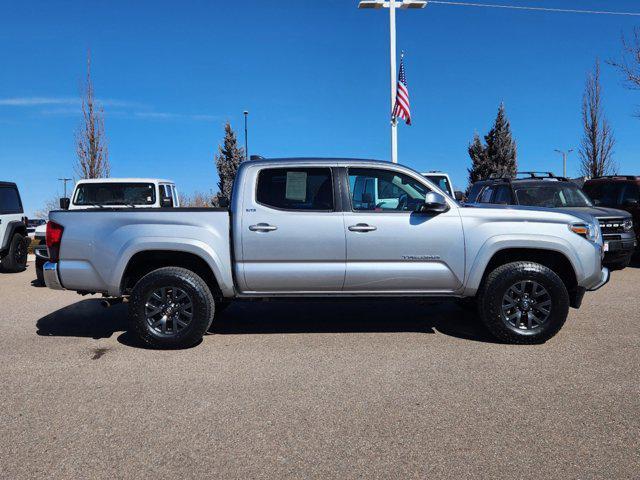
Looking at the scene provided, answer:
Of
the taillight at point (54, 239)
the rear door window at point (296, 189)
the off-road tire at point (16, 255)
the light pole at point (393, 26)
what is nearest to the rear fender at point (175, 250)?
the taillight at point (54, 239)

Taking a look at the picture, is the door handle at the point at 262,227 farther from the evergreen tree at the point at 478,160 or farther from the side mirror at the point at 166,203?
the evergreen tree at the point at 478,160

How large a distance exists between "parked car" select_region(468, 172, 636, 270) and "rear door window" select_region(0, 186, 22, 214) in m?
10.0

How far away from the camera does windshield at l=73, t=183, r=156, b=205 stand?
1068cm

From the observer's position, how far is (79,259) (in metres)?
5.32

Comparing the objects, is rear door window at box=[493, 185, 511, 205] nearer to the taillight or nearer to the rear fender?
the rear fender

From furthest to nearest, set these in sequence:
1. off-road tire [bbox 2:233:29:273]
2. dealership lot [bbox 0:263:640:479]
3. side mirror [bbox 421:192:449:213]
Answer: off-road tire [bbox 2:233:29:273]
side mirror [bbox 421:192:449:213]
dealership lot [bbox 0:263:640:479]

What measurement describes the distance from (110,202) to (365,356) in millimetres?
7616

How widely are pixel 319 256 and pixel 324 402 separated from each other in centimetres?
173

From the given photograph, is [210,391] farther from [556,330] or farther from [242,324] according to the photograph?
[556,330]

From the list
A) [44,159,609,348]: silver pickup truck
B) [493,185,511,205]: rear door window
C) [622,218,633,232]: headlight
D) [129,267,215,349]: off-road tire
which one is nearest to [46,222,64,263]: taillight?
[44,159,609,348]: silver pickup truck

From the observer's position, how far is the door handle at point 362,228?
5257mm

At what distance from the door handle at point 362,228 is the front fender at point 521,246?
3.48ft

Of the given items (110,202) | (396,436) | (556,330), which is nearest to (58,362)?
(396,436)

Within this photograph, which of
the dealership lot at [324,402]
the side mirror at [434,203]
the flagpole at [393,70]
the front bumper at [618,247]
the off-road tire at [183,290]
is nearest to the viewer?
the dealership lot at [324,402]
